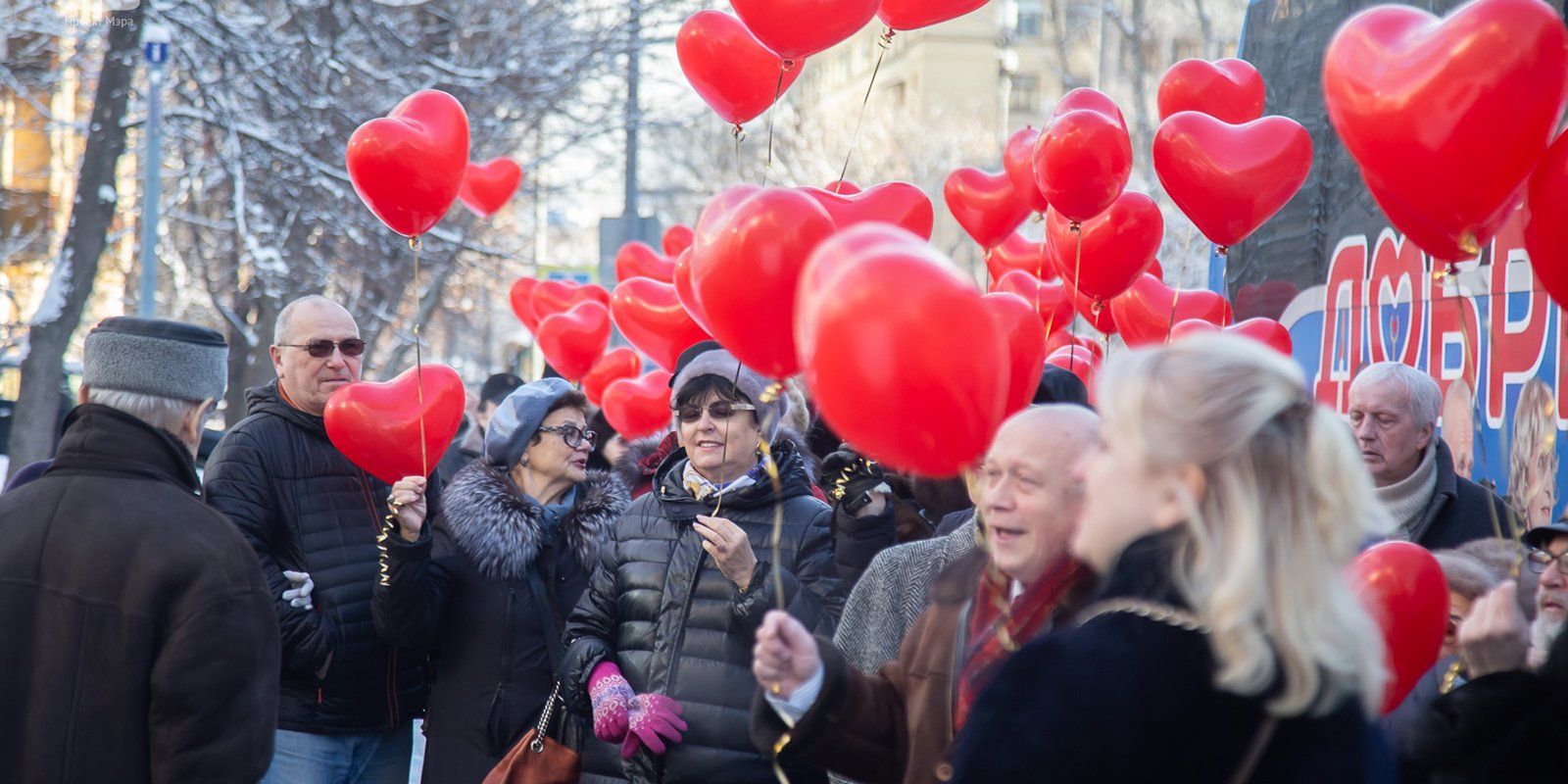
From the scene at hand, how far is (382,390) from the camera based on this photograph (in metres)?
5.04

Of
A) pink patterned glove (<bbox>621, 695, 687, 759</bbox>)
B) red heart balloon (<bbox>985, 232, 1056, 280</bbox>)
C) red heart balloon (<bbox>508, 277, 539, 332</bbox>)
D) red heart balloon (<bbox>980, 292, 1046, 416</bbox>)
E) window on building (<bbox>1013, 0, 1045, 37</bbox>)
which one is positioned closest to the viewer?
pink patterned glove (<bbox>621, 695, 687, 759</bbox>)

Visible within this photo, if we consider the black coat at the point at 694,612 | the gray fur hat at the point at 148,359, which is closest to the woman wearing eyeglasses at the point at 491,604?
the black coat at the point at 694,612

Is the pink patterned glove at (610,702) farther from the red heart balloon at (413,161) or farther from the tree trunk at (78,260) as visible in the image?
the tree trunk at (78,260)

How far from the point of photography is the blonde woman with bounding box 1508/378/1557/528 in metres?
5.09

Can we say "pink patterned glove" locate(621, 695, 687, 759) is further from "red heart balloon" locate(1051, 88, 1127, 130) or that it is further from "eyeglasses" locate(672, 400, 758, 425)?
"red heart balloon" locate(1051, 88, 1127, 130)

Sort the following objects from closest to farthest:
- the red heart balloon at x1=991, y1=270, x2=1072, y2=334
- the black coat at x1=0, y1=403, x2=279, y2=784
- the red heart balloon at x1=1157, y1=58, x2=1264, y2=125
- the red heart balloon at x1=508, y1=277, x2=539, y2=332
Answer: the black coat at x1=0, y1=403, x2=279, y2=784 → the red heart balloon at x1=1157, y1=58, x2=1264, y2=125 → the red heart balloon at x1=991, y1=270, x2=1072, y2=334 → the red heart balloon at x1=508, y1=277, x2=539, y2=332

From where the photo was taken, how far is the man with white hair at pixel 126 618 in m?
3.38

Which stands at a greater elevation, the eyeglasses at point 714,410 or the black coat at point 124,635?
the eyeglasses at point 714,410

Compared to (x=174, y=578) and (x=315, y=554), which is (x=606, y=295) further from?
(x=174, y=578)

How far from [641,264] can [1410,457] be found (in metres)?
6.60

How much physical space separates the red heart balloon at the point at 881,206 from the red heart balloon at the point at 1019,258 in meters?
2.93

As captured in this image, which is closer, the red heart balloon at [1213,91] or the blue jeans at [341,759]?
the blue jeans at [341,759]

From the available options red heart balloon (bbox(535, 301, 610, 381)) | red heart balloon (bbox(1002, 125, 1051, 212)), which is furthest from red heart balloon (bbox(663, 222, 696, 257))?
red heart balloon (bbox(1002, 125, 1051, 212))

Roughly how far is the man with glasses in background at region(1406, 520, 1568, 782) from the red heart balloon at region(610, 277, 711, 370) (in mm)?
4711
